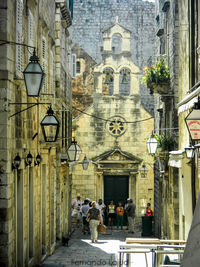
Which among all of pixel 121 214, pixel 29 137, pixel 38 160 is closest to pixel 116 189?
pixel 121 214

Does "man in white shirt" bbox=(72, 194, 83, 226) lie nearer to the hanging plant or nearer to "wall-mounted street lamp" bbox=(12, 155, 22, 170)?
the hanging plant

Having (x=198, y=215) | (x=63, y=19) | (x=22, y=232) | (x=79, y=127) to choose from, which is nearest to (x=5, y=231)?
(x=22, y=232)

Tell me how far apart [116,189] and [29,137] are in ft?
48.8

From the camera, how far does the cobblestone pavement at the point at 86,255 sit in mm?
13391

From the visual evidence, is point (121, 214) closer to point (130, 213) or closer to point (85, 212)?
point (130, 213)

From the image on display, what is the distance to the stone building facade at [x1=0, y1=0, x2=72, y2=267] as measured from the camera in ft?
30.2

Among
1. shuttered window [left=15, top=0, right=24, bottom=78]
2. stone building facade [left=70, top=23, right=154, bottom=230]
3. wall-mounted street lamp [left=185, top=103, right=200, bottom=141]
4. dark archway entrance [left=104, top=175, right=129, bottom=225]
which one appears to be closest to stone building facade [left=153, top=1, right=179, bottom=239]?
wall-mounted street lamp [left=185, top=103, right=200, bottom=141]

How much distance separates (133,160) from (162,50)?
25.0 ft

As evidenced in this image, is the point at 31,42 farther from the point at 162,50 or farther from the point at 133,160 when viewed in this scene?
the point at 133,160

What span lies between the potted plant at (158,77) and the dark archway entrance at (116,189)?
9584 millimetres

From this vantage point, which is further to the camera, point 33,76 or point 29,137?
point 29,137

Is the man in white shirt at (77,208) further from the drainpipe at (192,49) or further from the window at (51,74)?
the drainpipe at (192,49)

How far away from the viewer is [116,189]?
26266 millimetres

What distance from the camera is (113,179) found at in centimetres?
2638
